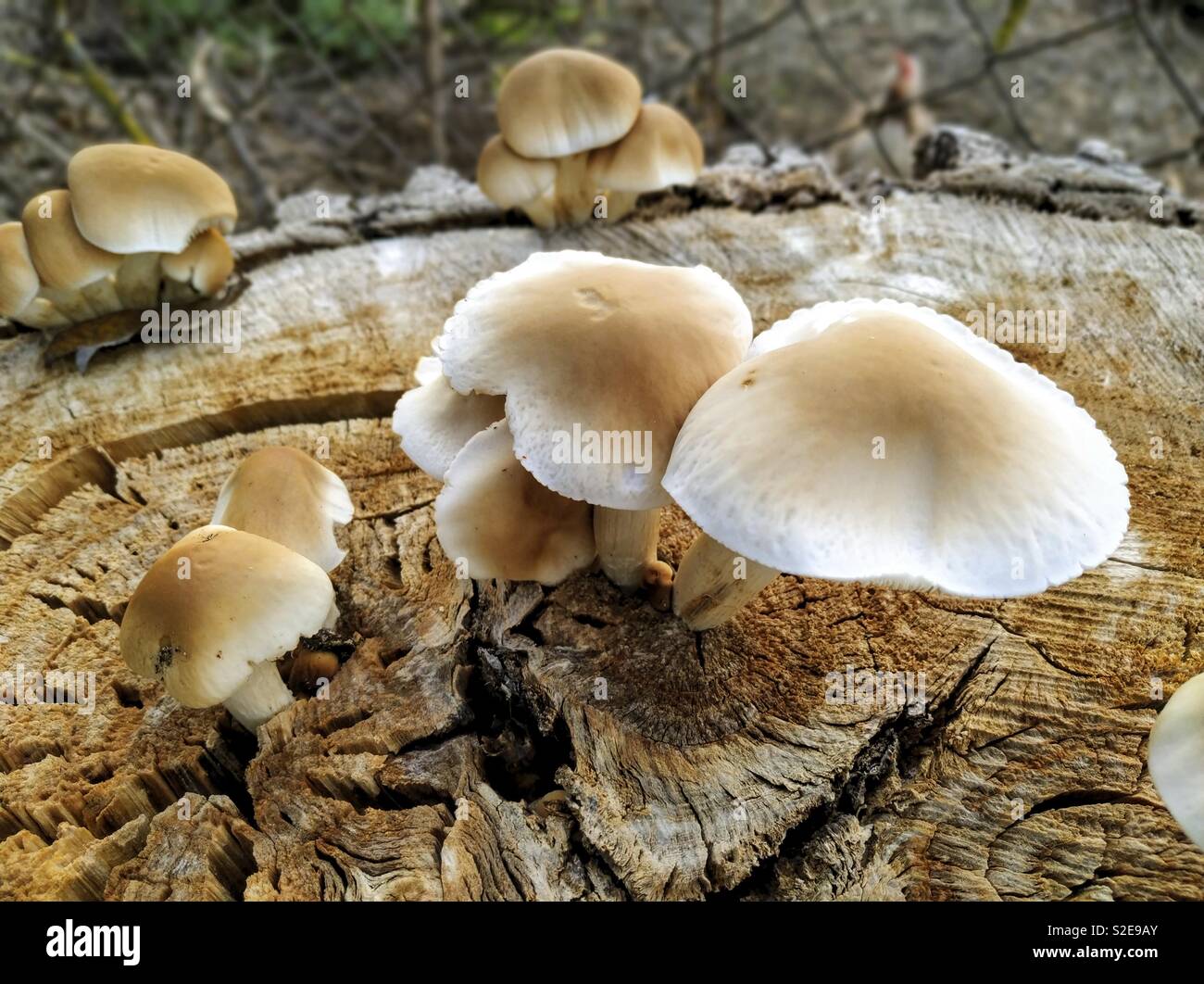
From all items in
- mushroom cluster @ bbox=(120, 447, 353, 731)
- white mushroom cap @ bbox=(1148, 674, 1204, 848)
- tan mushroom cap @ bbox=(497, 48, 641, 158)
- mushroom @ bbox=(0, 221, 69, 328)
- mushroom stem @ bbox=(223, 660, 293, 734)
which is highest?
tan mushroom cap @ bbox=(497, 48, 641, 158)

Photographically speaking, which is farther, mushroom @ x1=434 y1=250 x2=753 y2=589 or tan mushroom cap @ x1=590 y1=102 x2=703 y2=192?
tan mushroom cap @ x1=590 y1=102 x2=703 y2=192

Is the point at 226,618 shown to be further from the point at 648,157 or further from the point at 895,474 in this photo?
the point at 648,157

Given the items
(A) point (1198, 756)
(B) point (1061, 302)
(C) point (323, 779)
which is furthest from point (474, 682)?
(B) point (1061, 302)

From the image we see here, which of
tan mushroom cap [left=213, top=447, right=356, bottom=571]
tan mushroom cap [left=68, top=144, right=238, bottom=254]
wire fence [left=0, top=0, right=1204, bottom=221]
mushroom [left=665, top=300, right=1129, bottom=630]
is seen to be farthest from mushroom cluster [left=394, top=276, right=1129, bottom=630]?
wire fence [left=0, top=0, right=1204, bottom=221]

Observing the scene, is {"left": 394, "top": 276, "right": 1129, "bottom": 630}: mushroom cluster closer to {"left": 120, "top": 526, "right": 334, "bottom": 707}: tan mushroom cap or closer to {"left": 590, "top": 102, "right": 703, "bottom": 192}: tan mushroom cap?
{"left": 120, "top": 526, "right": 334, "bottom": 707}: tan mushroom cap

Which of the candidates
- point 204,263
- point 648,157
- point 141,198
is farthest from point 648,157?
point 141,198

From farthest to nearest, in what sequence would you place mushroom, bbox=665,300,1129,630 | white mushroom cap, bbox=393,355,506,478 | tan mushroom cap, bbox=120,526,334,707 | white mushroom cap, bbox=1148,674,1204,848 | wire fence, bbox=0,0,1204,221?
wire fence, bbox=0,0,1204,221
white mushroom cap, bbox=393,355,506,478
tan mushroom cap, bbox=120,526,334,707
white mushroom cap, bbox=1148,674,1204,848
mushroom, bbox=665,300,1129,630

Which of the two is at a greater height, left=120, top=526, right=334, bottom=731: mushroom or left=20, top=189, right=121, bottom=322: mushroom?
left=20, top=189, right=121, bottom=322: mushroom

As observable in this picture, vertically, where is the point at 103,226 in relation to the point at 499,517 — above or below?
above

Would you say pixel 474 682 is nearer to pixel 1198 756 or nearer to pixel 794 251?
pixel 1198 756
